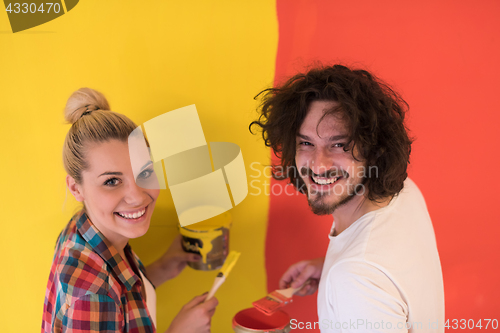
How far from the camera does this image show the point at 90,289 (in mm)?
932

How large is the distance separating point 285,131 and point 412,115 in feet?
1.53

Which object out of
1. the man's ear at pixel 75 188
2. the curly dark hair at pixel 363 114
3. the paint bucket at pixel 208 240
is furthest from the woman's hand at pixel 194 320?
the curly dark hair at pixel 363 114

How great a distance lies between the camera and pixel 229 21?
46.1 inches

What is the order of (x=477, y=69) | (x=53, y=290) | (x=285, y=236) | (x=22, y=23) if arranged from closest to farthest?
1. (x=53, y=290)
2. (x=22, y=23)
3. (x=477, y=69)
4. (x=285, y=236)

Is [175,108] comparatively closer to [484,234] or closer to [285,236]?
[285,236]

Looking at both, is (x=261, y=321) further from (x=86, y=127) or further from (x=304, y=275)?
(x=86, y=127)

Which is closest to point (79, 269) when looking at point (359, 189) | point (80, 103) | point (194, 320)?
point (194, 320)

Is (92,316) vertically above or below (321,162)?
below

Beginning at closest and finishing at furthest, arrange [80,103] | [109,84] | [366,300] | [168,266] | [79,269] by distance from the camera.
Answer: [366,300] → [79,269] → [80,103] → [109,84] → [168,266]

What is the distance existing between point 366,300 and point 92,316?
0.66m

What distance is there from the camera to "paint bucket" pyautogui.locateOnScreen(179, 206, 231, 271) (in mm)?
1151

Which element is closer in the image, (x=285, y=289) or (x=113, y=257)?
(x=113, y=257)

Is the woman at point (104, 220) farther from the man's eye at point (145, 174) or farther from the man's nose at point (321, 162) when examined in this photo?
the man's nose at point (321, 162)

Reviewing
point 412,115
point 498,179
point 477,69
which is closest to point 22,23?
point 412,115
